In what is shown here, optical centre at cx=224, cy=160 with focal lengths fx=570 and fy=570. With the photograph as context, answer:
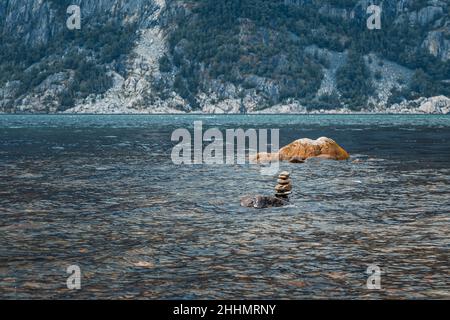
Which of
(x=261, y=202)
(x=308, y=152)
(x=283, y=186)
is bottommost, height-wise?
(x=308, y=152)

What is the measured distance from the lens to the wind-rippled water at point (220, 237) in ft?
48.7

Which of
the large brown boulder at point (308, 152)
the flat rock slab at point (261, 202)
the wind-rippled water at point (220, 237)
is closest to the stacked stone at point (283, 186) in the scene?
the wind-rippled water at point (220, 237)

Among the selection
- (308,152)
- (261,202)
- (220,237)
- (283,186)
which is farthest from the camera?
(308,152)

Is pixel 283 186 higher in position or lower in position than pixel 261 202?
higher

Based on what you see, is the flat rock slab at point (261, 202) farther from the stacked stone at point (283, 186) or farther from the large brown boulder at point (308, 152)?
the large brown boulder at point (308, 152)

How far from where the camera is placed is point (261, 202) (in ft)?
86.7

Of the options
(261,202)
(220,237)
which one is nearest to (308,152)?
(261,202)

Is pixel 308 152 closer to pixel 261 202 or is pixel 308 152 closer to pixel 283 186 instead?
pixel 283 186

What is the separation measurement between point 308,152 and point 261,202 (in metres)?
25.1

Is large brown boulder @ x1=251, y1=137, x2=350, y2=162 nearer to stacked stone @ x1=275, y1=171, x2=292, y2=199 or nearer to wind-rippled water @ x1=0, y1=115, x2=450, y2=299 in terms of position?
wind-rippled water @ x1=0, y1=115, x2=450, y2=299

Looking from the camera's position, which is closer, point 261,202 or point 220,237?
point 220,237

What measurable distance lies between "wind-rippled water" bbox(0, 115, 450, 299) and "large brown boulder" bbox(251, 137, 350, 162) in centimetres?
1199
